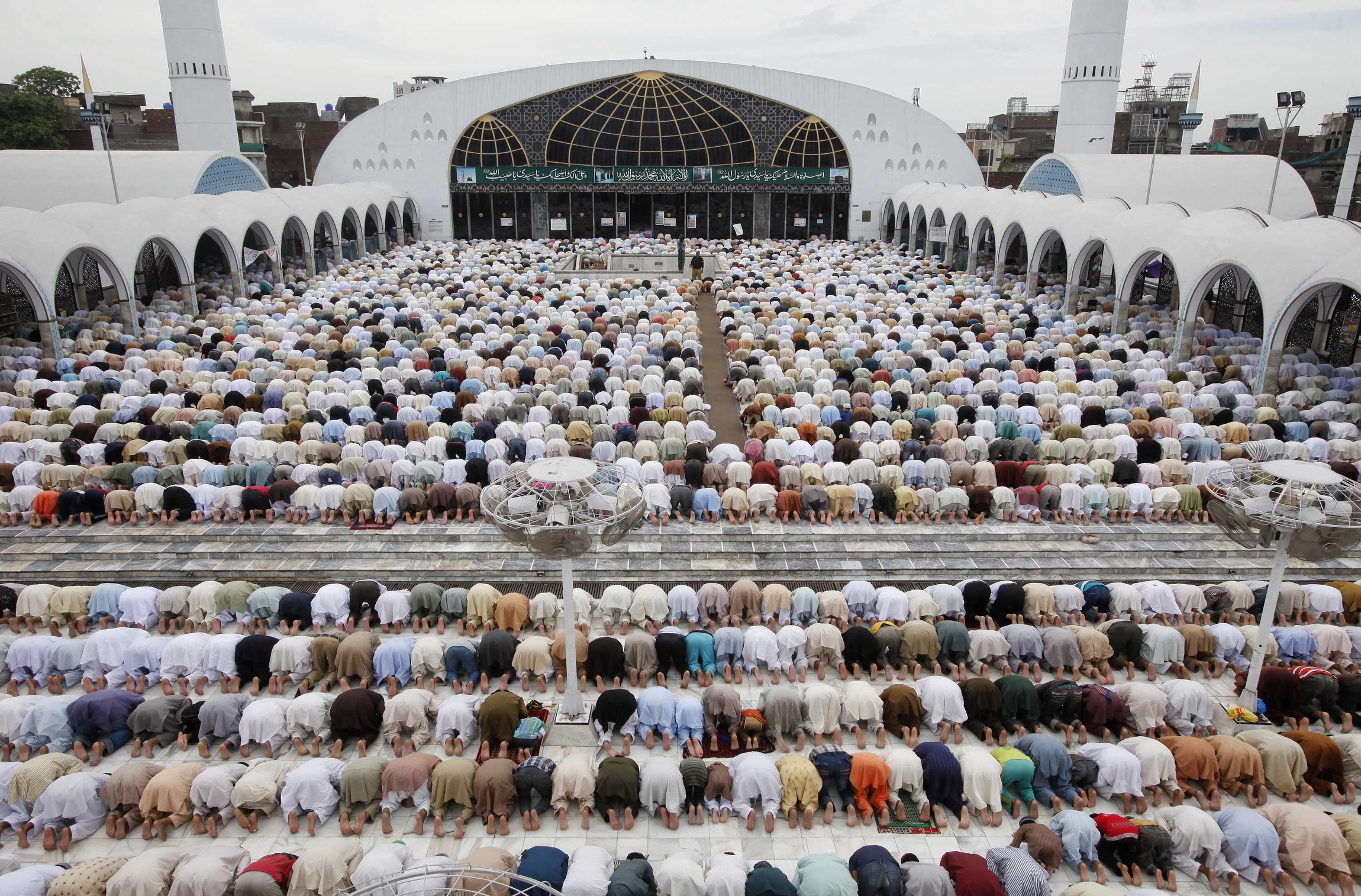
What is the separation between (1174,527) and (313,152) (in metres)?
44.7

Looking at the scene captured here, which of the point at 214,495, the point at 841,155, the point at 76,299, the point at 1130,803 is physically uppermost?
the point at 841,155

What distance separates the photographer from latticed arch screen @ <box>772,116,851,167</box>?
36312 mm

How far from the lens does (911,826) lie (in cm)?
670

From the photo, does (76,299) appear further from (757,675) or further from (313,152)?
(313,152)

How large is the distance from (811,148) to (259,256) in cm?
2140

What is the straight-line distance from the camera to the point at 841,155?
3644 centimetres

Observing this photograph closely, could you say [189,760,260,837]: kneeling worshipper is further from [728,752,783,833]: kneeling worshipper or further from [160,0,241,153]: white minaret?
[160,0,241,153]: white minaret

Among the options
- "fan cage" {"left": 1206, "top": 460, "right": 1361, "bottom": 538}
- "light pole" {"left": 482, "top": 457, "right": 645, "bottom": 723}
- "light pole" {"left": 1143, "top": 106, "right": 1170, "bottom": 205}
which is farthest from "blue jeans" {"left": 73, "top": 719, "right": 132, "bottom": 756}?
"light pole" {"left": 1143, "top": 106, "right": 1170, "bottom": 205}

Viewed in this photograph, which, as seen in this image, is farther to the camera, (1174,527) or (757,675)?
(1174,527)

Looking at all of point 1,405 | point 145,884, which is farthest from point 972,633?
point 1,405

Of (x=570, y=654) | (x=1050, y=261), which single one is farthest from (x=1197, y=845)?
(x=1050, y=261)

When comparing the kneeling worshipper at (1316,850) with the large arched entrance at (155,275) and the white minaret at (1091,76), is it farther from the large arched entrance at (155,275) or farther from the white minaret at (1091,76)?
the white minaret at (1091,76)

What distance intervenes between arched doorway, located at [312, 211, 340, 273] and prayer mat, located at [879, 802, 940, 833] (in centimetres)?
2604

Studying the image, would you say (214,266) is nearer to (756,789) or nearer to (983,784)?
(756,789)
